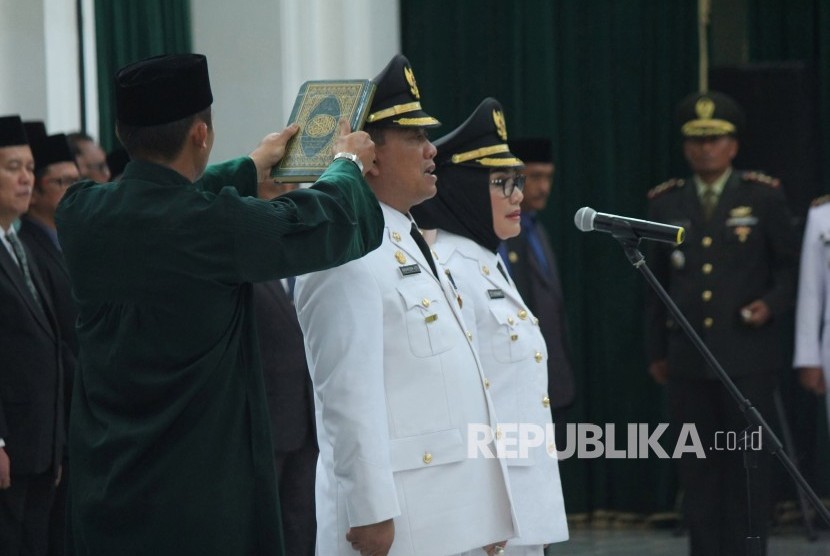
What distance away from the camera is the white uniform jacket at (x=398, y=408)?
265 centimetres

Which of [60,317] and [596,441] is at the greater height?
[60,317]

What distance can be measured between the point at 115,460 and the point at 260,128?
3.68 metres

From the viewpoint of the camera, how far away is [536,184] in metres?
6.14

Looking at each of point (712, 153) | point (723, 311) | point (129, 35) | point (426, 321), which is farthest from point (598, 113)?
point (426, 321)

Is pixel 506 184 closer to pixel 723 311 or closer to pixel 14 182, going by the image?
pixel 14 182

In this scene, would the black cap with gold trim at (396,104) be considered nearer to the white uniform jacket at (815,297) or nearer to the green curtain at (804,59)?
the white uniform jacket at (815,297)

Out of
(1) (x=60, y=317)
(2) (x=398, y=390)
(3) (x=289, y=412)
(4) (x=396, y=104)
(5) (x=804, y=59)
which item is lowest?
(3) (x=289, y=412)

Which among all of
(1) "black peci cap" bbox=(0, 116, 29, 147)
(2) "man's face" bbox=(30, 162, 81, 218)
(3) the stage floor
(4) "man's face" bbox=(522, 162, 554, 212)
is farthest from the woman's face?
(3) the stage floor

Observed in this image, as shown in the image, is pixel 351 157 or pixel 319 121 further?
pixel 319 121

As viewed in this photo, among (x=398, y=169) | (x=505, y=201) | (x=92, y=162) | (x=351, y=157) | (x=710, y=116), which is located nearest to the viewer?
(x=351, y=157)

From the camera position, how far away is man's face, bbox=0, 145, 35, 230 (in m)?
4.37

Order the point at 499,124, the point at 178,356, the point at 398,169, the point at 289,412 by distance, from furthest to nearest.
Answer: the point at 289,412 < the point at 499,124 < the point at 398,169 < the point at 178,356

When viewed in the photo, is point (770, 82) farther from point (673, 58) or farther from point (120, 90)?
point (120, 90)

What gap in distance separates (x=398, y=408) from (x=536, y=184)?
11.4 ft
